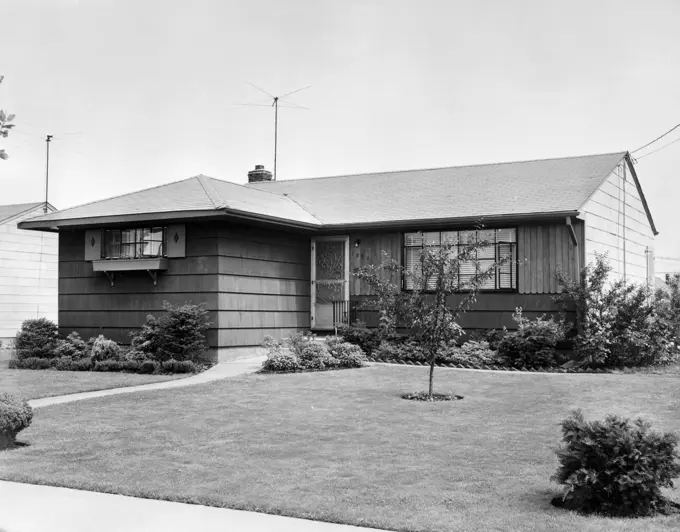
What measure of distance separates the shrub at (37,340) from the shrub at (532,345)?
1047 cm

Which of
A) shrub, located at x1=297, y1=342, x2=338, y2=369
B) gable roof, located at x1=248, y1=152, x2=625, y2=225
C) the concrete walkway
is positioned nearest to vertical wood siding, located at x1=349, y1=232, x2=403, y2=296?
gable roof, located at x1=248, y1=152, x2=625, y2=225

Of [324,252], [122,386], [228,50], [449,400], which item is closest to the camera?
[449,400]

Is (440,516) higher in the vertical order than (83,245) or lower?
lower

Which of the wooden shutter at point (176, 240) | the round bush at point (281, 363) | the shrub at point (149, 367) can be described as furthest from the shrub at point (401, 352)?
the wooden shutter at point (176, 240)

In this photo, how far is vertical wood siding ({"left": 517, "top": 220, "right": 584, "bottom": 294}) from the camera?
57.2 ft

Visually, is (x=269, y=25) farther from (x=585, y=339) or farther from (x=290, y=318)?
(x=585, y=339)

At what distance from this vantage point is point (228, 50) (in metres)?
18.5

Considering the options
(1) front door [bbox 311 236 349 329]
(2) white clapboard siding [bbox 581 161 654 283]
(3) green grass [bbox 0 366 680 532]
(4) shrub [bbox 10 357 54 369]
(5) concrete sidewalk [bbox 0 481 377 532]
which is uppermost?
(2) white clapboard siding [bbox 581 161 654 283]

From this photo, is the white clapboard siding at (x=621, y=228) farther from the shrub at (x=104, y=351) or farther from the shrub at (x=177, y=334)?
the shrub at (x=104, y=351)

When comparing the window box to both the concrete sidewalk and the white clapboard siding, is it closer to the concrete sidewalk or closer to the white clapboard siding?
the white clapboard siding

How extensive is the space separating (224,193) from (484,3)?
7.55m

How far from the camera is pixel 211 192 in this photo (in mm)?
18219

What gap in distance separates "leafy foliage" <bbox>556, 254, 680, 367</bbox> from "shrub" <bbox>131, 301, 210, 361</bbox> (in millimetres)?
7810

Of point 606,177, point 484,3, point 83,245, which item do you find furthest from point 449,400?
point 83,245
